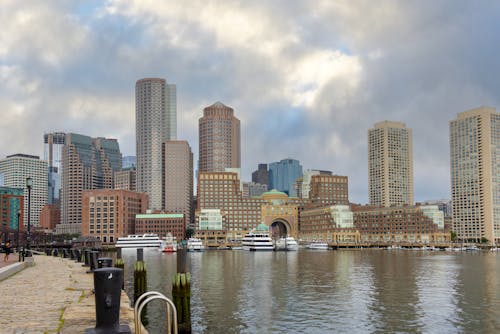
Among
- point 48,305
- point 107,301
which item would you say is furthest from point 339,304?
point 107,301

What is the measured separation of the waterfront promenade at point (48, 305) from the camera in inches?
974

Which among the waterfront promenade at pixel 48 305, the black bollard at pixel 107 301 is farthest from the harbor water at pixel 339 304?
the black bollard at pixel 107 301

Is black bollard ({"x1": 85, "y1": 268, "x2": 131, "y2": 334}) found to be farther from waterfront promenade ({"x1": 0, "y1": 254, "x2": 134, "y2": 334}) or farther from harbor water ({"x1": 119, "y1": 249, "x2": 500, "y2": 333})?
harbor water ({"x1": 119, "y1": 249, "x2": 500, "y2": 333})

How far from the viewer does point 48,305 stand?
30859mm

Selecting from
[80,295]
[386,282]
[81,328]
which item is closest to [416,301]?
[386,282]

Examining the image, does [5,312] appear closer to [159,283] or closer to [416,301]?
[416,301]

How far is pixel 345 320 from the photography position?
4725cm

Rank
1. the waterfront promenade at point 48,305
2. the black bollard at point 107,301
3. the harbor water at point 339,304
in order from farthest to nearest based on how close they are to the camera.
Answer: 1. the harbor water at point 339,304
2. the waterfront promenade at point 48,305
3. the black bollard at point 107,301

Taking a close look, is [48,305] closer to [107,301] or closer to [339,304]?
[107,301]

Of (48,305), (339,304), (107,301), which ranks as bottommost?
(339,304)

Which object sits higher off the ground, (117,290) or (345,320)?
(117,290)

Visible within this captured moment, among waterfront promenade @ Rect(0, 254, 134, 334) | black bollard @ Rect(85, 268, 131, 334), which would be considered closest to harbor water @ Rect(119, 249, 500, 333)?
waterfront promenade @ Rect(0, 254, 134, 334)

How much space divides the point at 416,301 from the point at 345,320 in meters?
14.4

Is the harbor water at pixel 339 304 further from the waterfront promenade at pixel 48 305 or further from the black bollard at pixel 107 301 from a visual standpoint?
the black bollard at pixel 107 301
